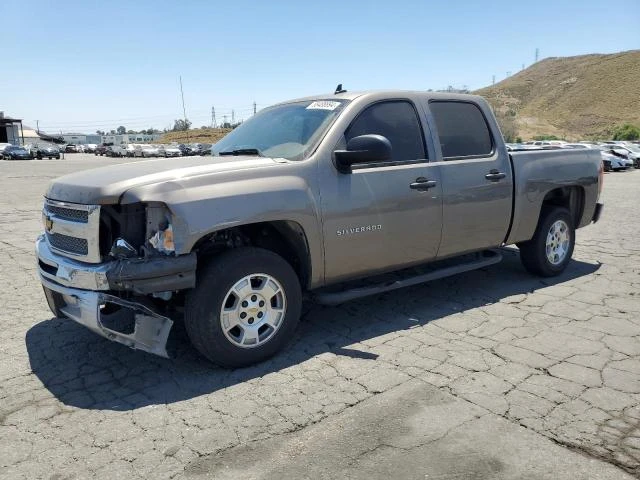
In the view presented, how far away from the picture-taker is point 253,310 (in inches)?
149

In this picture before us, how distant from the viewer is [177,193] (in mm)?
3418

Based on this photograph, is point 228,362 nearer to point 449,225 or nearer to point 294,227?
point 294,227

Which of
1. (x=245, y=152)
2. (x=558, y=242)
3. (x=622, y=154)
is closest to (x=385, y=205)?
(x=245, y=152)

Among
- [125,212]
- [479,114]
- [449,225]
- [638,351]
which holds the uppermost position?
[479,114]

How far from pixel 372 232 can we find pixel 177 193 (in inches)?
64.5

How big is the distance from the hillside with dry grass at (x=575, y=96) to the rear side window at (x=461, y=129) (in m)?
80.8

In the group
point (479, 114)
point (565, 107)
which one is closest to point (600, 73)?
point (565, 107)

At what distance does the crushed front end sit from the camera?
3371 millimetres

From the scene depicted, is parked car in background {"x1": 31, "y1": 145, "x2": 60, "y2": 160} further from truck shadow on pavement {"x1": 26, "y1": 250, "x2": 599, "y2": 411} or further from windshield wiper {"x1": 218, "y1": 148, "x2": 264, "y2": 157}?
windshield wiper {"x1": 218, "y1": 148, "x2": 264, "y2": 157}

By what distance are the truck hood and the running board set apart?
115cm

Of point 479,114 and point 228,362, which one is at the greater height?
point 479,114

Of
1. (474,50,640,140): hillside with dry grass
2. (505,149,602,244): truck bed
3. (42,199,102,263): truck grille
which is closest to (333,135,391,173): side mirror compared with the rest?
(42,199,102,263): truck grille

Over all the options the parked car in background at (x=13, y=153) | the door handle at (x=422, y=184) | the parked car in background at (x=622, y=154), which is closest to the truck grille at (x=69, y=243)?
the door handle at (x=422, y=184)

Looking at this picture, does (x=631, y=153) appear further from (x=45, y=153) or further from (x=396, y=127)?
(x=45, y=153)
